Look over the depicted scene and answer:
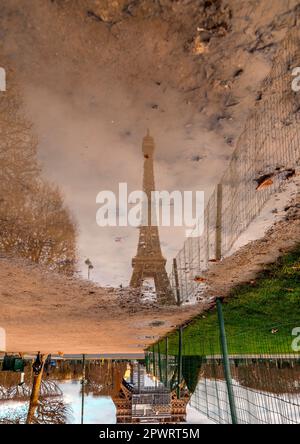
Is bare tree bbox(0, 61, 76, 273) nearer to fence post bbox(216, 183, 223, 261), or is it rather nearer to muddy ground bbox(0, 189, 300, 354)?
muddy ground bbox(0, 189, 300, 354)

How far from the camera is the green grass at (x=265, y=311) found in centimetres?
328

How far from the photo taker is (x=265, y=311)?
4621 millimetres

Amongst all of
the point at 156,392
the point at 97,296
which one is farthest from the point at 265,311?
the point at 156,392

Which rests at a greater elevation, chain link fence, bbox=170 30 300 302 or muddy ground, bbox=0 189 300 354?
chain link fence, bbox=170 30 300 302

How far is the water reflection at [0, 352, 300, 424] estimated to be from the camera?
9172 mm

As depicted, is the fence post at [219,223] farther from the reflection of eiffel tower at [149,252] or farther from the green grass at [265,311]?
the green grass at [265,311]

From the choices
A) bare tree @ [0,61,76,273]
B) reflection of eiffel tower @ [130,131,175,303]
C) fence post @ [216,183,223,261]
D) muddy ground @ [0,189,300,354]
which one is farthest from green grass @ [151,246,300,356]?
bare tree @ [0,61,76,273]

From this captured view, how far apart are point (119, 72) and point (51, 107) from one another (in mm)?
314

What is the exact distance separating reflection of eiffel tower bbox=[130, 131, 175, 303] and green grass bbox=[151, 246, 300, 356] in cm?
108

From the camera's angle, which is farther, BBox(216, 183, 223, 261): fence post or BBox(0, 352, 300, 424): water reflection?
BBox(0, 352, 300, 424): water reflection

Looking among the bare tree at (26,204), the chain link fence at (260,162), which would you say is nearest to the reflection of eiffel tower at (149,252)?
the chain link fence at (260,162)

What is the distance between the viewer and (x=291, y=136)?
1.45m
